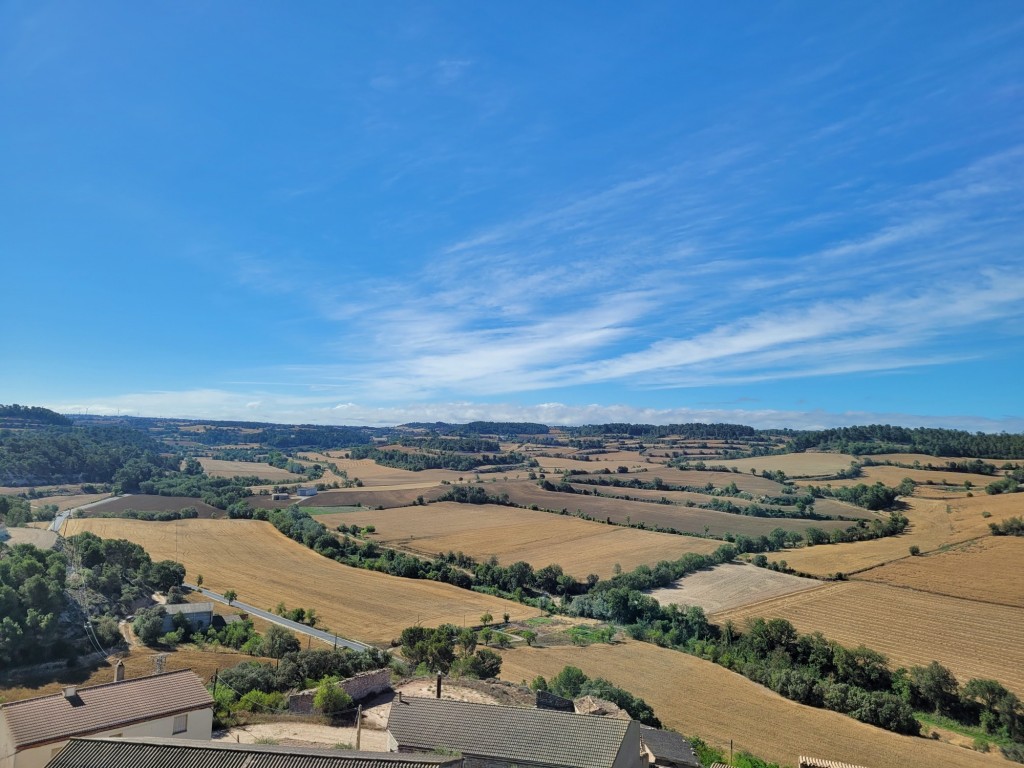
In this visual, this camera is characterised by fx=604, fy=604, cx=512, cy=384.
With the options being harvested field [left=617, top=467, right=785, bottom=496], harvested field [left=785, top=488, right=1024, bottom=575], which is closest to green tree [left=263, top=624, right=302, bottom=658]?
harvested field [left=785, top=488, right=1024, bottom=575]

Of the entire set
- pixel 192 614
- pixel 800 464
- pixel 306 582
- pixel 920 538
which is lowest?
pixel 306 582

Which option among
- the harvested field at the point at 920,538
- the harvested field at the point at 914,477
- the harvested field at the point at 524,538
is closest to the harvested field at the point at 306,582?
the harvested field at the point at 524,538

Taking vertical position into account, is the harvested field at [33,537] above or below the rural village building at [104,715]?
below

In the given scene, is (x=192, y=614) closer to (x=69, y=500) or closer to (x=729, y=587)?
(x=729, y=587)

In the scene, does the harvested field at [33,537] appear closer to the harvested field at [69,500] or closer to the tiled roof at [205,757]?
the harvested field at [69,500]

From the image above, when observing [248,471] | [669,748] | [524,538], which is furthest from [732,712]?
[248,471]
